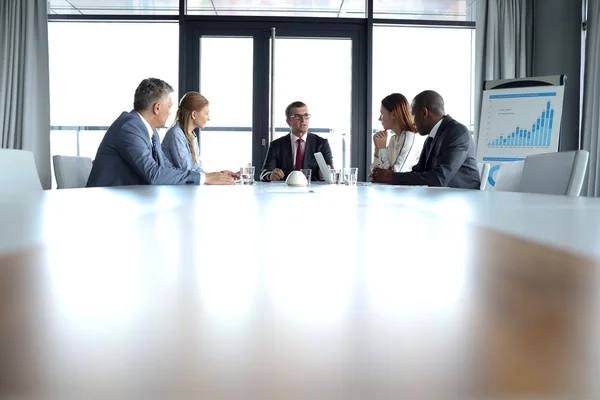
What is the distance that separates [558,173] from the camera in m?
1.63

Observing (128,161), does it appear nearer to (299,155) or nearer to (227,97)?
(299,155)

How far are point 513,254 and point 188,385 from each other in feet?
0.28

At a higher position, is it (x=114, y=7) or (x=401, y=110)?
(x=114, y=7)

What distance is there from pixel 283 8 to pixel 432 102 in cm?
260

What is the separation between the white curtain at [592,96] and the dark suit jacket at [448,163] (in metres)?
1.97

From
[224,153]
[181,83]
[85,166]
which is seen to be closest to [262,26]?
[181,83]

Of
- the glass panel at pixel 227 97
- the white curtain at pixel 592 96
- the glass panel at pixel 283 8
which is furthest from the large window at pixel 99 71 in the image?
the white curtain at pixel 592 96

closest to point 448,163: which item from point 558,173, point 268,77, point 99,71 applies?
point 558,173

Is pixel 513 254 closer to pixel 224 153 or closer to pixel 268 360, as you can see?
pixel 268 360

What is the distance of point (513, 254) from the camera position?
113 millimetres

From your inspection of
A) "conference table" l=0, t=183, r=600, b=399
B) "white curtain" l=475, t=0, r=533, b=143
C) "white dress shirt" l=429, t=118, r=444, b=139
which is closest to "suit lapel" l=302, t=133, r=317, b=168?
"white dress shirt" l=429, t=118, r=444, b=139

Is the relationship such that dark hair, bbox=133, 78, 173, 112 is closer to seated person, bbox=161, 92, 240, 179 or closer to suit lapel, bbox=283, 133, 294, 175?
seated person, bbox=161, 92, 240, 179

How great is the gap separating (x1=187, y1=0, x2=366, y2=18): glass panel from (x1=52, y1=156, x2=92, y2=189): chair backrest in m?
2.83

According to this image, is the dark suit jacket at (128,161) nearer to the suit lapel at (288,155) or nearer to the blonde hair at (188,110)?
the blonde hair at (188,110)
